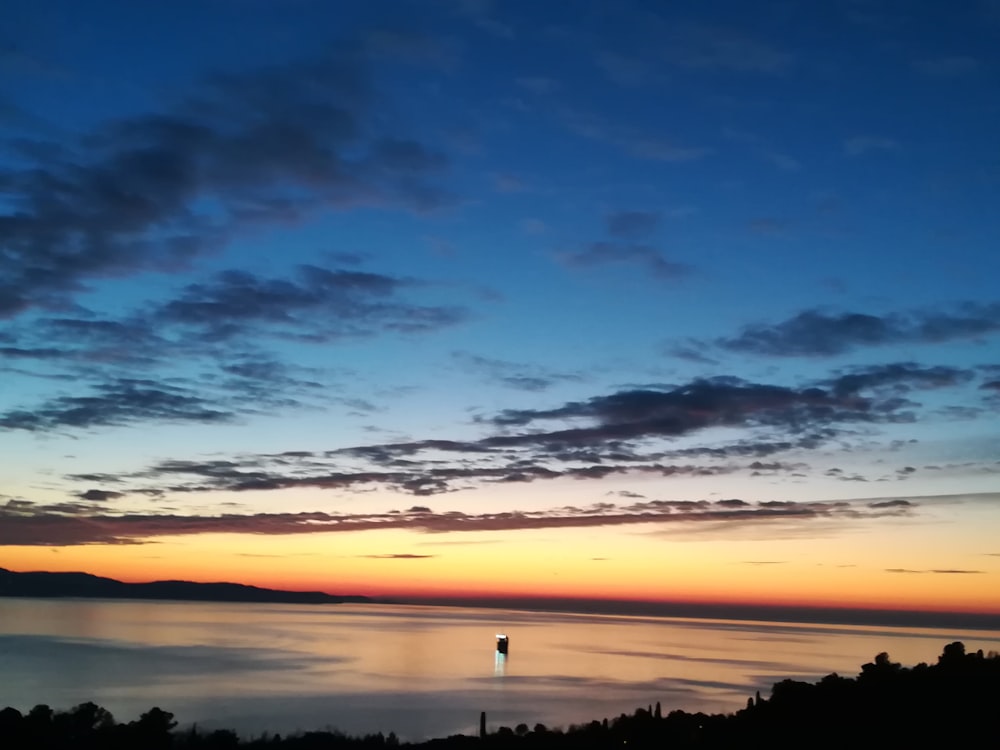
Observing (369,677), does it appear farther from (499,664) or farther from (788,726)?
(788,726)

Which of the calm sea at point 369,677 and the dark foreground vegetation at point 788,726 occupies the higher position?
the dark foreground vegetation at point 788,726

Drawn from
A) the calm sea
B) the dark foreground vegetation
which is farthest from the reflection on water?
the dark foreground vegetation

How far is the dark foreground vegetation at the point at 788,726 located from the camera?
25.6m

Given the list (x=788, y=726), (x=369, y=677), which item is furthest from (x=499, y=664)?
(x=788, y=726)

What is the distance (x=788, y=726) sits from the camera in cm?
2852

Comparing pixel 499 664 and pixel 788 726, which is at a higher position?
pixel 788 726

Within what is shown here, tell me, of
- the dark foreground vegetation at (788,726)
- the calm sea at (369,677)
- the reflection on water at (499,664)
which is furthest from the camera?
the reflection on water at (499,664)

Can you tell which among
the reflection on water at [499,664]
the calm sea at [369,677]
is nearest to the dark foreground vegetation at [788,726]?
the calm sea at [369,677]

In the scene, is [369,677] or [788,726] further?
[369,677]

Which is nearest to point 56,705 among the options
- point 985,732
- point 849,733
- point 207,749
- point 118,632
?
point 207,749

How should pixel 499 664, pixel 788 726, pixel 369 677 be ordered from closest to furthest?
pixel 788 726 < pixel 369 677 < pixel 499 664

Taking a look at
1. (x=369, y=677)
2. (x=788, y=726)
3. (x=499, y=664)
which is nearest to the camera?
(x=788, y=726)

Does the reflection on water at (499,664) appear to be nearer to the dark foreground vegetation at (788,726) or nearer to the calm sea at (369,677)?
→ the calm sea at (369,677)

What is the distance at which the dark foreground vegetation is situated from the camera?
84.1ft
